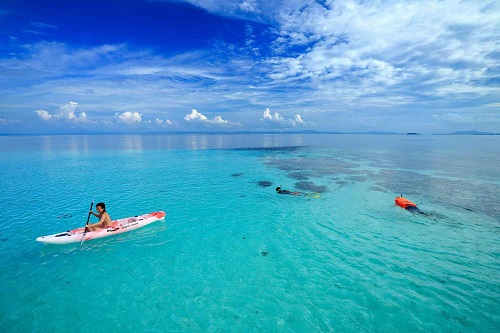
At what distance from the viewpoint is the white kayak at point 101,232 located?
17.5 m

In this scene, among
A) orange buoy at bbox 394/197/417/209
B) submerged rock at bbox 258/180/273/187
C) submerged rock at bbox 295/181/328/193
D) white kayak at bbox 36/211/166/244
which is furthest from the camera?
submerged rock at bbox 258/180/273/187

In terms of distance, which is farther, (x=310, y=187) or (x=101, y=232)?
(x=310, y=187)

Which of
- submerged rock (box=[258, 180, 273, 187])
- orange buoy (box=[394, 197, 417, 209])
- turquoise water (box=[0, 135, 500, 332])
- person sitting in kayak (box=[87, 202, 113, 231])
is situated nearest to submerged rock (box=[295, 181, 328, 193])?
turquoise water (box=[0, 135, 500, 332])

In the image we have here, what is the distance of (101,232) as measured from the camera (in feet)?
61.9

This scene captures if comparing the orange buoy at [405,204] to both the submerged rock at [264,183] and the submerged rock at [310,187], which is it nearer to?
the submerged rock at [310,187]

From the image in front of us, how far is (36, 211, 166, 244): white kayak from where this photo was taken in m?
17.5

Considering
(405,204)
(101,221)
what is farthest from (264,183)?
(101,221)

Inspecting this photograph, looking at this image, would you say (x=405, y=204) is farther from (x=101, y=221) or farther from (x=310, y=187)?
(x=101, y=221)

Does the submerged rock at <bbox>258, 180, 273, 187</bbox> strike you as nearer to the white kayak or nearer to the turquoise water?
the turquoise water

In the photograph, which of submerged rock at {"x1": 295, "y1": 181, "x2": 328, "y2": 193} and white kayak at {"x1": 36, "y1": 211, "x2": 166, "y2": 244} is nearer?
white kayak at {"x1": 36, "y1": 211, "x2": 166, "y2": 244}

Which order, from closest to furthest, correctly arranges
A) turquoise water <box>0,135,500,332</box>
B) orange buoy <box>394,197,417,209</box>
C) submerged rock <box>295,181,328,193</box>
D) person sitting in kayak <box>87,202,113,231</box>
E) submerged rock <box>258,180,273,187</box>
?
turquoise water <box>0,135,500,332</box> → person sitting in kayak <box>87,202,113,231</box> → orange buoy <box>394,197,417,209</box> → submerged rock <box>295,181,328,193</box> → submerged rock <box>258,180,273,187</box>

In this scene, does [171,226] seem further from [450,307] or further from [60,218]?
[450,307]

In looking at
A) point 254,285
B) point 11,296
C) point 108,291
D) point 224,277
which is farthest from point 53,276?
point 254,285

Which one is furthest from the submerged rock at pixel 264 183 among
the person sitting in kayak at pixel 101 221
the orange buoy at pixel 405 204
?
the person sitting in kayak at pixel 101 221
